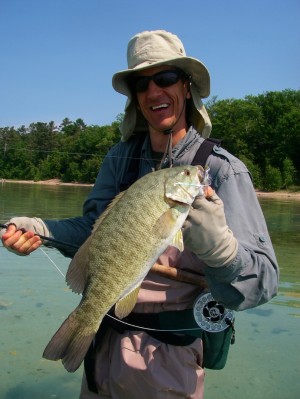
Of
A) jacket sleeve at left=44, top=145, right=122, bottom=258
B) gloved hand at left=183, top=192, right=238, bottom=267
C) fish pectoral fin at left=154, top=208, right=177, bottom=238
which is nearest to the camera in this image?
gloved hand at left=183, top=192, right=238, bottom=267

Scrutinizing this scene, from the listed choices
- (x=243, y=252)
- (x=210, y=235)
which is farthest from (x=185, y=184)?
(x=243, y=252)

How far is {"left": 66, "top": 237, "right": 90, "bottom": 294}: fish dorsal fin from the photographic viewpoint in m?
2.66

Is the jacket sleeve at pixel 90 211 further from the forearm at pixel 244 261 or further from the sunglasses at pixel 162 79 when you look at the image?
the forearm at pixel 244 261

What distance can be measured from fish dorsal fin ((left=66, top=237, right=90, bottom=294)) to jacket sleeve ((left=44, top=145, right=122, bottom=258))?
21.6 inches

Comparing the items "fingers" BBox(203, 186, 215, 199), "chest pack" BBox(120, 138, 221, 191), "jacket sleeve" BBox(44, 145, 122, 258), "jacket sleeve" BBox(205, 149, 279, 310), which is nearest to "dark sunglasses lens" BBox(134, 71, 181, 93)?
"chest pack" BBox(120, 138, 221, 191)

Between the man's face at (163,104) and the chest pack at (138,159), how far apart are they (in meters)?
0.26

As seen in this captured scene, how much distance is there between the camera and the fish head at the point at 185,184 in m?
2.39

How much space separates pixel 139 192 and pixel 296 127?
2456 inches

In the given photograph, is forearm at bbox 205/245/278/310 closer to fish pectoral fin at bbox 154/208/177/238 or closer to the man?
the man

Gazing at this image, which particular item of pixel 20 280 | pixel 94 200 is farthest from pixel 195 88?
pixel 20 280

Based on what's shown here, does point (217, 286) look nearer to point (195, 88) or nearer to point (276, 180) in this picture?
point (195, 88)

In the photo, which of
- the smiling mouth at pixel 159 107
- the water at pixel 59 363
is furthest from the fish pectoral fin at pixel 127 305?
the water at pixel 59 363

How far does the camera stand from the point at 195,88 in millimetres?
3342

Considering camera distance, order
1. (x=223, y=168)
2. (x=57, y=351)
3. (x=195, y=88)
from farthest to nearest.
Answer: (x=195, y=88)
(x=223, y=168)
(x=57, y=351)
